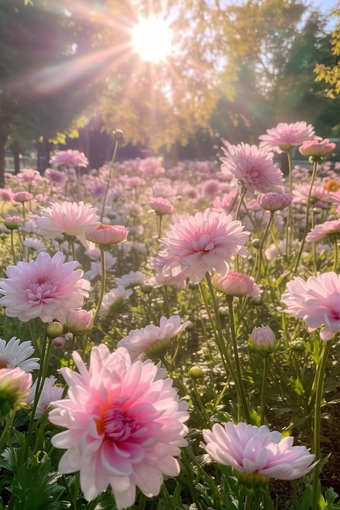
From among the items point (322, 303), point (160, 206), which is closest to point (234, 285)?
point (322, 303)

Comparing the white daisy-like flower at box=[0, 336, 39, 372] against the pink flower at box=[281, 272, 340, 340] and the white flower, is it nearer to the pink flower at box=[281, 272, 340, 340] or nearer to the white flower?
the pink flower at box=[281, 272, 340, 340]

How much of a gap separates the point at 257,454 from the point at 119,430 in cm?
24

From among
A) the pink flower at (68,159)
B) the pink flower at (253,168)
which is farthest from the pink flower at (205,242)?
the pink flower at (68,159)

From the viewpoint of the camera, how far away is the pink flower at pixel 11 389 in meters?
0.82

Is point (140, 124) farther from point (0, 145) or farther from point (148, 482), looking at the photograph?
point (148, 482)

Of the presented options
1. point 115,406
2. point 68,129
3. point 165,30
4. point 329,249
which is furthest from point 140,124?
point 115,406

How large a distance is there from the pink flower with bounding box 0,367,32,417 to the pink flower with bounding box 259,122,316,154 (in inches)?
71.9

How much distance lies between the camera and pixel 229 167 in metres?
1.92

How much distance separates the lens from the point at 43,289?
118 centimetres

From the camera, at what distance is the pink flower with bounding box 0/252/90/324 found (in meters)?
1.17

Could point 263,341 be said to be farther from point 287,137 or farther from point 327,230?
point 287,137

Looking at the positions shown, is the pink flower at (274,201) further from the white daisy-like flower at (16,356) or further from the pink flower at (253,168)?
the white daisy-like flower at (16,356)

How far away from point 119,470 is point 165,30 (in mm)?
13504

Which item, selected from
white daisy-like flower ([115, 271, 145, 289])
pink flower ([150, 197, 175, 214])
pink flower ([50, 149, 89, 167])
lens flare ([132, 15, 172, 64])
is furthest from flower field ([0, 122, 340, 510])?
lens flare ([132, 15, 172, 64])
